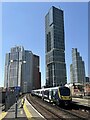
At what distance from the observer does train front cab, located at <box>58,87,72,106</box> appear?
35.4m

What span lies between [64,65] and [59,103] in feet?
Answer: 440

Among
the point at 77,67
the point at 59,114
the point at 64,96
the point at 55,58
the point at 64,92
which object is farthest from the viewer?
the point at 77,67

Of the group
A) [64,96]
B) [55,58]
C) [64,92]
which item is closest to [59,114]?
[64,96]

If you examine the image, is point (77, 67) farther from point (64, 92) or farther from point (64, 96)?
point (64, 96)

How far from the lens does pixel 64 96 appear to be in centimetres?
3578

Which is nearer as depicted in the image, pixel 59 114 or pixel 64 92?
pixel 59 114

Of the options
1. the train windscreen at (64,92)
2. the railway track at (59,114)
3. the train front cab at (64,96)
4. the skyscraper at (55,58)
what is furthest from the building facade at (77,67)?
the railway track at (59,114)

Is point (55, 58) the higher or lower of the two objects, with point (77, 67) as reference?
higher

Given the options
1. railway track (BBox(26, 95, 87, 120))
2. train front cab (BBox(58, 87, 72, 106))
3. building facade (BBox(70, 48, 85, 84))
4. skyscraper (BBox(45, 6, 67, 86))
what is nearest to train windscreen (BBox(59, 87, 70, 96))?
train front cab (BBox(58, 87, 72, 106))

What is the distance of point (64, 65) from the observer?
169 meters

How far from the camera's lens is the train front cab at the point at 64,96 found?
35438 mm

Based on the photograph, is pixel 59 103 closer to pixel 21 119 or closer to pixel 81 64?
pixel 21 119

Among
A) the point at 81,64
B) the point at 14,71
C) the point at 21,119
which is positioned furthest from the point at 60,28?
the point at 21,119

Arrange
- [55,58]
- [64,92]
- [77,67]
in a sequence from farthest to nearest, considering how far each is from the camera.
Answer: [77,67]
[55,58]
[64,92]
